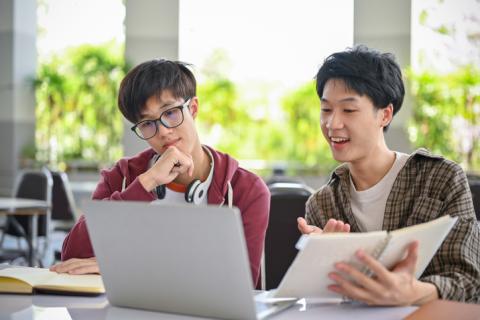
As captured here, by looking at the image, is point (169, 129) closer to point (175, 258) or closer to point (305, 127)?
point (175, 258)

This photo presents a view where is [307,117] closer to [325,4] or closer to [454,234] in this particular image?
[325,4]

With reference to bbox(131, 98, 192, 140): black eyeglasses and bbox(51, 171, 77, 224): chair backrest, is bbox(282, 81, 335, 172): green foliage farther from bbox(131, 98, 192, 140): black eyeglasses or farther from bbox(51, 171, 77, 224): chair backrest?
bbox(131, 98, 192, 140): black eyeglasses

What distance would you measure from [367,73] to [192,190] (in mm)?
564

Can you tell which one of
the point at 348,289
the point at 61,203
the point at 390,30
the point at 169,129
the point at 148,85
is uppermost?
the point at 390,30

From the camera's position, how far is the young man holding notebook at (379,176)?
66.4 inches

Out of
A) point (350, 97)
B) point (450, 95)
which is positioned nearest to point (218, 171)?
point (350, 97)

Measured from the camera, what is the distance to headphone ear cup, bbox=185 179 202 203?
1956 millimetres

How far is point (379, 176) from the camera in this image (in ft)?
6.24

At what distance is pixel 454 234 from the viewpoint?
66.7 inches

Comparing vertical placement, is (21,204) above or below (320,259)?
below

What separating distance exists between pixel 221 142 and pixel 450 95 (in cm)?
224

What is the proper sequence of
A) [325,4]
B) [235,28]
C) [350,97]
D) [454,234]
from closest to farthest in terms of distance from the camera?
[454,234], [350,97], [325,4], [235,28]

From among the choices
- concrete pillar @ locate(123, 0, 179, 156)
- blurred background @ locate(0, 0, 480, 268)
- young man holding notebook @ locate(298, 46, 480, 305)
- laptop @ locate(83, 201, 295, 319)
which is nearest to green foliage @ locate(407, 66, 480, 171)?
blurred background @ locate(0, 0, 480, 268)

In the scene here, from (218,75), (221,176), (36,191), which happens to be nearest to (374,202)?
(221,176)
